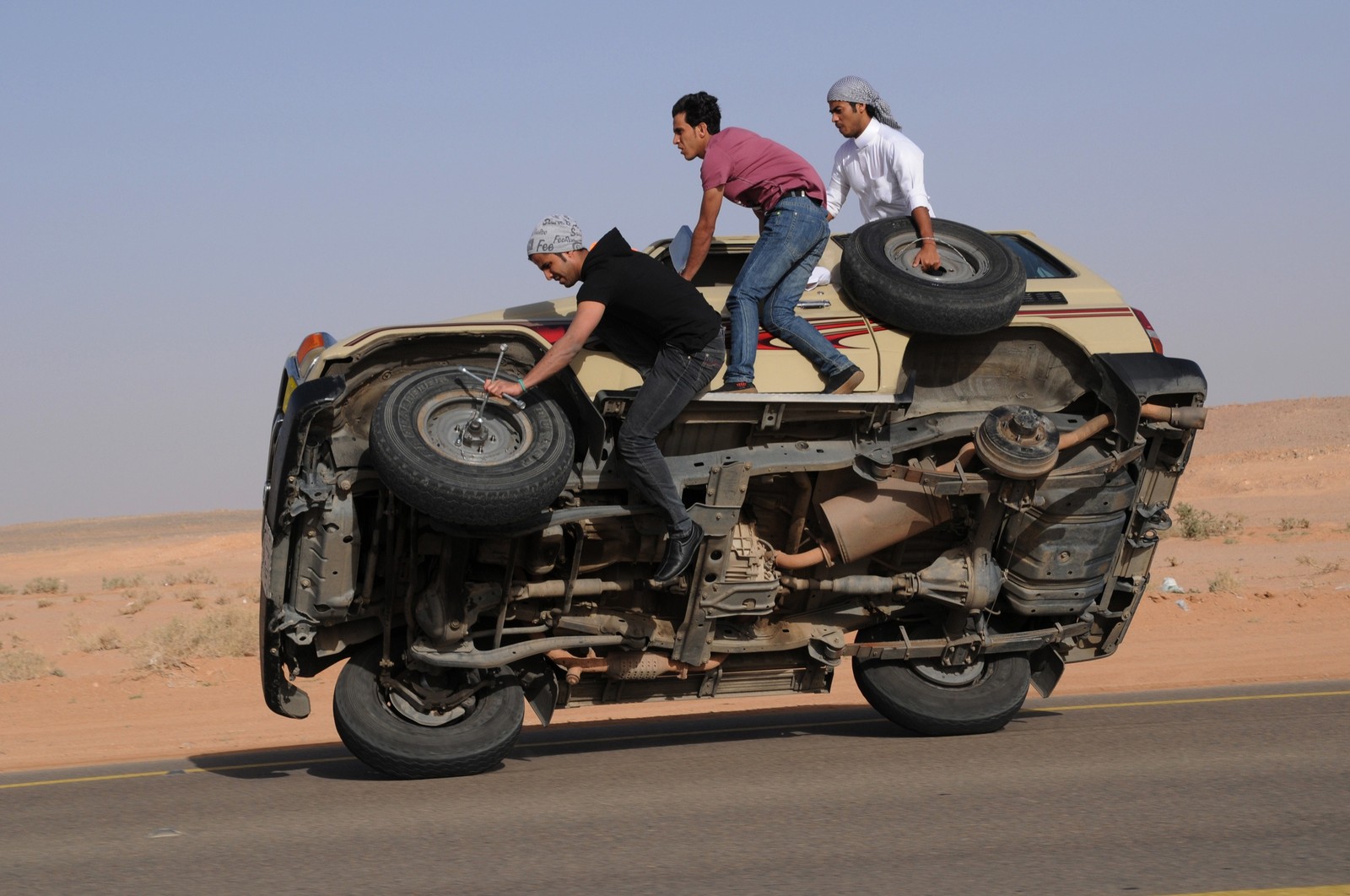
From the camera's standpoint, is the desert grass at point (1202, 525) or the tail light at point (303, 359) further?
the desert grass at point (1202, 525)

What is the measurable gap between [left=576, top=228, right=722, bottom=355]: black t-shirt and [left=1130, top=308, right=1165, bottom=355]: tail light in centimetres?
256

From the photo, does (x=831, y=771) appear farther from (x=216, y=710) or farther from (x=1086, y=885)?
(x=216, y=710)

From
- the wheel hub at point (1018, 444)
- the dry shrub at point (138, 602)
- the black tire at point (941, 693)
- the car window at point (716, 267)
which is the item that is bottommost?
the dry shrub at point (138, 602)

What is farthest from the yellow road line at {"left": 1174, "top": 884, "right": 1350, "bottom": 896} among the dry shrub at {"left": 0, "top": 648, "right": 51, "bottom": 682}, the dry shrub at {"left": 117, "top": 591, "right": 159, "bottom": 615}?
the dry shrub at {"left": 117, "top": 591, "right": 159, "bottom": 615}

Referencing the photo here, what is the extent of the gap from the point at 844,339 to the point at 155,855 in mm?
4074

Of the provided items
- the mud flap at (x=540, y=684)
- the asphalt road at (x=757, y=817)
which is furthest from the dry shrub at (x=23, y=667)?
the mud flap at (x=540, y=684)

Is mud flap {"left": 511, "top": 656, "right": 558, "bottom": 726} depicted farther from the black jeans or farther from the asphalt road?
the black jeans

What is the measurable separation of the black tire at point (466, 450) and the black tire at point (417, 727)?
128 cm

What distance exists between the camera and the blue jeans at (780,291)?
729 centimetres

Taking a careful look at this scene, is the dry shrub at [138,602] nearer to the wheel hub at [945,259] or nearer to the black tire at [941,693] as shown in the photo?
the black tire at [941,693]

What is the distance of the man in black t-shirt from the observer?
6.89 metres

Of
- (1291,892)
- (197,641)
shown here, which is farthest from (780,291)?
(197,641)

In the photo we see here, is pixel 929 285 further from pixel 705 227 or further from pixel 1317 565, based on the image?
pixel 1317 565

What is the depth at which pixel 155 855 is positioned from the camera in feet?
18.7
